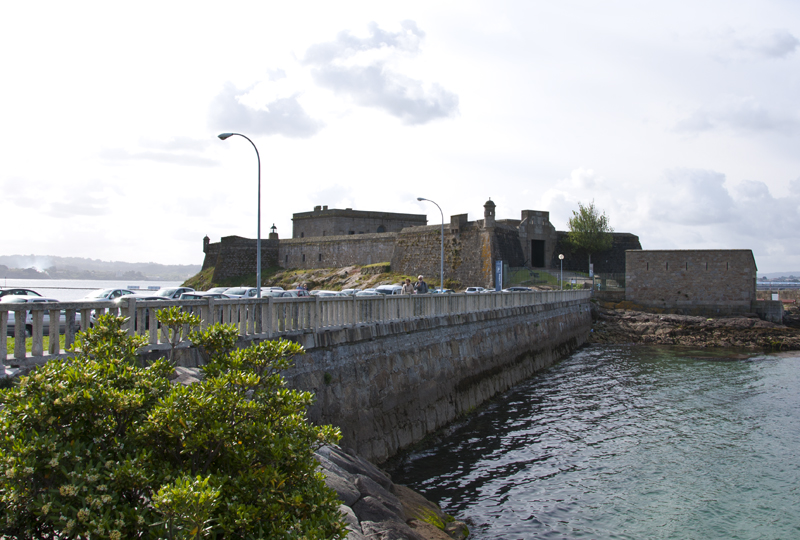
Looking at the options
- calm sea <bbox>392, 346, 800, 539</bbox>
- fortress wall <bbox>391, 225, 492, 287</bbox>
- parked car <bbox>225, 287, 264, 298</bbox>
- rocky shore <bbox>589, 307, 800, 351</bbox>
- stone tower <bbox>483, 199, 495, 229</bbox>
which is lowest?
calm sea <bbox>392, 346, 800, 539</bbox>

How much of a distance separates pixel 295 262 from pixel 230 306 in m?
55.5

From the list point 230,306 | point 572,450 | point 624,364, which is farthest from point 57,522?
point 624,364

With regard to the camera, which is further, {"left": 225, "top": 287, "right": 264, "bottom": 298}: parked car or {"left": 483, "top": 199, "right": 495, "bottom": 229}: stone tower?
{"left": 483, "top": 199, "right": 495, "bottom": 229}: stone tower

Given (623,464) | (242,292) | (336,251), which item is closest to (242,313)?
(623,464)

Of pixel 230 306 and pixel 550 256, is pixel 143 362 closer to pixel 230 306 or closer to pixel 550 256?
pixel 230 306

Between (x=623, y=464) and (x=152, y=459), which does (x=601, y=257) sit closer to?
(x=623, y=464)

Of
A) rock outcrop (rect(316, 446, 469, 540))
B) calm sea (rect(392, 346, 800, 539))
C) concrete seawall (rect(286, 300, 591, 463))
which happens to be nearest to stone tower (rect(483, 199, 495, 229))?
concrete seawall (rect(286, 300, 591, 463))

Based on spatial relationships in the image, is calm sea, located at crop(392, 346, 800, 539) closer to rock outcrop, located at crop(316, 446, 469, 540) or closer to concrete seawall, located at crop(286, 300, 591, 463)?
concrete seawall, located at crop(286, 300, 591, 463)

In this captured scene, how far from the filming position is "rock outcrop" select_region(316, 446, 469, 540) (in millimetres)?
7617

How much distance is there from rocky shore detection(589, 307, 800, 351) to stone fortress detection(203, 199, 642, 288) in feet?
31.4

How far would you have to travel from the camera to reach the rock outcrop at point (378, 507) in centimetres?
762

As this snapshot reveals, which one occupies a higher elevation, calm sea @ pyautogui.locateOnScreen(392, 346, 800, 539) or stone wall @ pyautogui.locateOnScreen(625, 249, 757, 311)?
stone wall @ pyautogui.locateOnScreen(625, 249, 757, 311)

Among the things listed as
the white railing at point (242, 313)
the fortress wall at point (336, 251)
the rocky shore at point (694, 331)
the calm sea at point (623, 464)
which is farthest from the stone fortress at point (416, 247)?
the white railing at point (242, 313)

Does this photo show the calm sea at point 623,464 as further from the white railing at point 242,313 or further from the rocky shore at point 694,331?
the rocky shore at point 694,331
